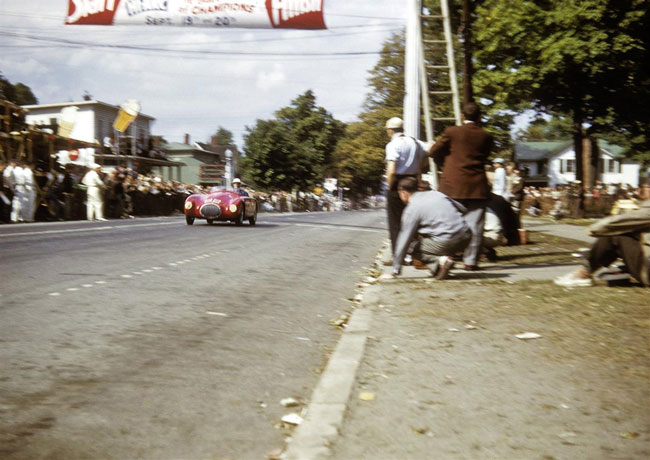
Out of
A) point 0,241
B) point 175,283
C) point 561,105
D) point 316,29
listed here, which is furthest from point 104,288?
point 561,105

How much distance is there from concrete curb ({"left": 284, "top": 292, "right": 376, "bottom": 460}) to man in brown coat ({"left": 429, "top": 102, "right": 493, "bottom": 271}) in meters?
3.42

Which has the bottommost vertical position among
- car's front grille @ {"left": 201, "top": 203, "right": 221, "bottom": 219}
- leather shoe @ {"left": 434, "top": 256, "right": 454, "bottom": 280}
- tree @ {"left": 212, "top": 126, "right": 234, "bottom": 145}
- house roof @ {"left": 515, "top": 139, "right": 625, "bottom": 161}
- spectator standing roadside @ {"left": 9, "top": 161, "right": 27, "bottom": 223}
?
leather shoe @ {"left": 434, "top": 256, "right": 454, "bottom": 280}

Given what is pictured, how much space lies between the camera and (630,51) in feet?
87.6

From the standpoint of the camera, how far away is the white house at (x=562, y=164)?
316 ft

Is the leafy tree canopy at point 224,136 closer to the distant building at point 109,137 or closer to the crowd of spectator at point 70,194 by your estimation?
the distant building at point 109,137

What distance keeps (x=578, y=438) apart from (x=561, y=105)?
30467mm

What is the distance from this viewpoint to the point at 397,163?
8.74 m

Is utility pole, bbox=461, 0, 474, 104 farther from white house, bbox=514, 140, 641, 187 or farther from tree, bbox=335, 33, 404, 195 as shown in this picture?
white house, bbox=514, 140, 641, 187

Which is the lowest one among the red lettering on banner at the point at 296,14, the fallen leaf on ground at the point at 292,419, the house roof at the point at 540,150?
the fallen leaf on ground at the point at 292,419

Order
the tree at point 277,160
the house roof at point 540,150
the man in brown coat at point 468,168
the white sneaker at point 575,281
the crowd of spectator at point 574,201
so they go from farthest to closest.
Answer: the house roof at point 540,150 < the tree at point 277,160 < the crowd of spectator at point 574,201 < the man in brown coat at point 468,168 < the white sneaker at point 575,281

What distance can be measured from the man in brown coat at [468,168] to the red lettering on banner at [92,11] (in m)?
13.3

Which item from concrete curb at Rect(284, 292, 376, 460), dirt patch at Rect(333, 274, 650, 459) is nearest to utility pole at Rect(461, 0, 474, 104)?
dirt patch at Rect(333, 274, 650, 459)

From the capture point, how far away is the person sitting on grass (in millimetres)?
6680

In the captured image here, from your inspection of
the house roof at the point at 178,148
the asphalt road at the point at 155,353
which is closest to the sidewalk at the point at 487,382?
the asphalt road at the point at 155,353
